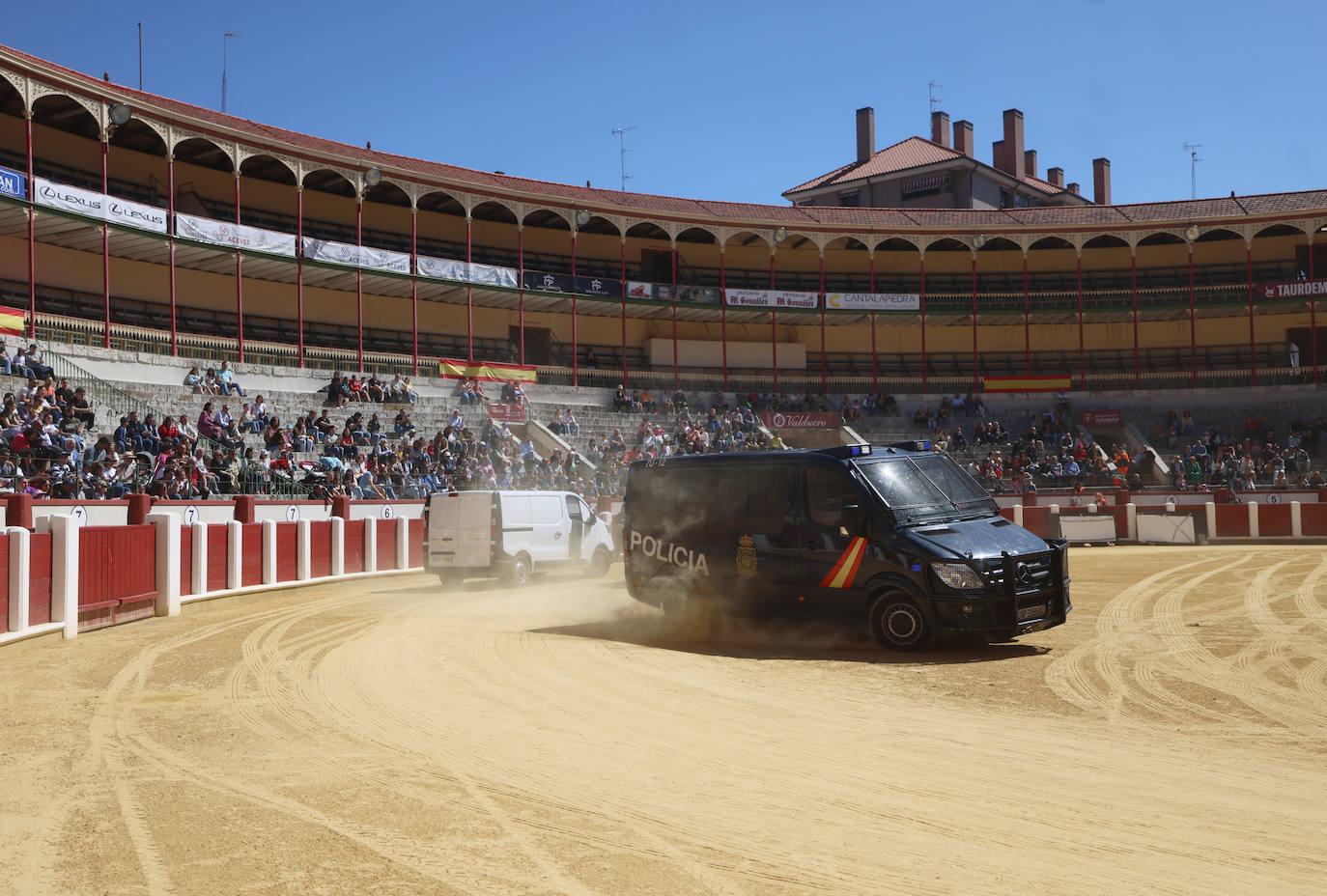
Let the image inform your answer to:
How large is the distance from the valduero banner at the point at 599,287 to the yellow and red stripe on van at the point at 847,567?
120 ft

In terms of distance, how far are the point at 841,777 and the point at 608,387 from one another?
39.4 m

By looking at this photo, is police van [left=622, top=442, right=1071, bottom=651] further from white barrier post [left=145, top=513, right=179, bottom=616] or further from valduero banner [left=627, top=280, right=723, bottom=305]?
valduero banner [left=627, top=280, right=723, bottom=305]

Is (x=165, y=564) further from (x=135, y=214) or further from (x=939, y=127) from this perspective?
(x=939, y=127)

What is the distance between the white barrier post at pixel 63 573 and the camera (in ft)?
42.4

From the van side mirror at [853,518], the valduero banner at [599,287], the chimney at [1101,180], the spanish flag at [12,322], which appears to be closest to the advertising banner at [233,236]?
the spanish flag at [12,322]

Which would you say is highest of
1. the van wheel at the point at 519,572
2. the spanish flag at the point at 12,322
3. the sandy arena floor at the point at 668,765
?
the spanish flag at the point at 12,322

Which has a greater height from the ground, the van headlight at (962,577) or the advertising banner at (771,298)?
the advertising banner at (771,298)

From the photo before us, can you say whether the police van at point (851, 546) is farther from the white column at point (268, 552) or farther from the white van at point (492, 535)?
the white column at point (268, 552)

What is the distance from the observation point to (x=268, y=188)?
42469 mm

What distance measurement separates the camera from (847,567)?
1140 cm

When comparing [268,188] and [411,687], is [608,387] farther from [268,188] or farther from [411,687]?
[411,687]

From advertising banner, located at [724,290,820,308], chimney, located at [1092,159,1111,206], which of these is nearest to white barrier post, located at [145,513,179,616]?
advertising banner, located at [724,290,820,308]

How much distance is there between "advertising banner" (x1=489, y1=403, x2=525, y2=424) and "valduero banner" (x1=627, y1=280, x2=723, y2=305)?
11.5 metres

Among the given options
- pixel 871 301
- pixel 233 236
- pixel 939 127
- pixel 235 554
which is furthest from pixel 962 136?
pixel 235 554
